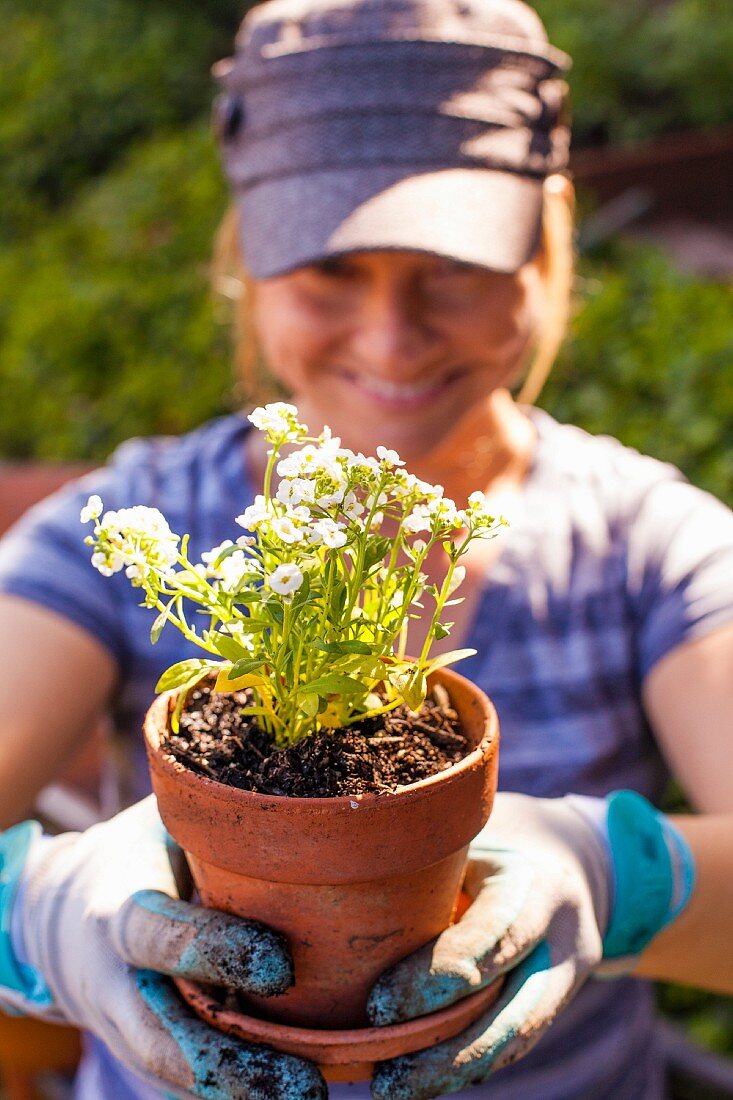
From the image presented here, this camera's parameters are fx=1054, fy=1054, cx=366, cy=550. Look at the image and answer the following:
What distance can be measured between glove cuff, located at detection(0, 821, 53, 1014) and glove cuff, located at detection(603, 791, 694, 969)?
0.66 meters

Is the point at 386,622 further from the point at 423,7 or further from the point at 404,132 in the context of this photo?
the point at 423,7

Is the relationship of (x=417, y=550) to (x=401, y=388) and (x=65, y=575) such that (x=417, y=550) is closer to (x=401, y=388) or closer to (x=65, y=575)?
(x=401, y=388)

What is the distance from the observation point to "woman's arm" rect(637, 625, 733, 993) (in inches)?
48.2

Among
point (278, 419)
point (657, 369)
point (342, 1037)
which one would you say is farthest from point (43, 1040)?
point (657, 369)

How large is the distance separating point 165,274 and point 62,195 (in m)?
2.34

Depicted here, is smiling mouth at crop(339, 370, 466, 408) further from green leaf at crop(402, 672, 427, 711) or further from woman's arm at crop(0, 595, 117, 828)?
green leaf at crop(402, 672, 427, 711)

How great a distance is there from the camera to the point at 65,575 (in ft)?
5.33

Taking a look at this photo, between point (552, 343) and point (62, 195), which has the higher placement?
point (552, 343)

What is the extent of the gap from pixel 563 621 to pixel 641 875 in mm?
529

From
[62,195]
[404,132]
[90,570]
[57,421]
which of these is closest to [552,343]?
[404,132]

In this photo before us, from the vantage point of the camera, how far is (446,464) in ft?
5.95

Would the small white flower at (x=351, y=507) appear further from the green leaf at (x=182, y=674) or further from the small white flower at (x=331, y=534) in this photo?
the green leaf at (x=182, y=674)

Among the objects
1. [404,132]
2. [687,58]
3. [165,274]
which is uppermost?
[404,132]

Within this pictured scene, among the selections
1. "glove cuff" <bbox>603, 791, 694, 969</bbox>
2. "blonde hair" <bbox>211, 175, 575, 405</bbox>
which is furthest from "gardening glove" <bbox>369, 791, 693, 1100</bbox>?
"blonde hair" <bbox>211, 175, 575, 405</bbox>
